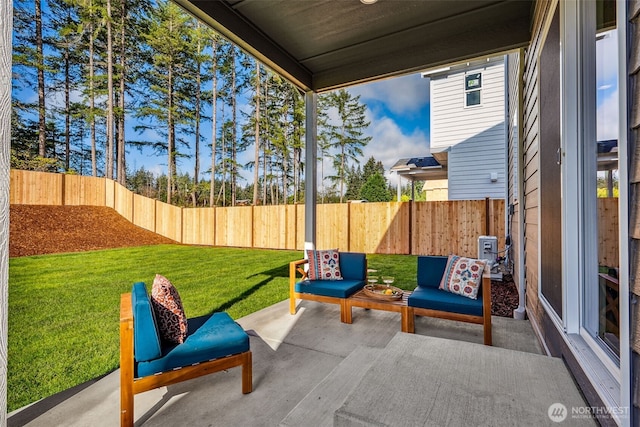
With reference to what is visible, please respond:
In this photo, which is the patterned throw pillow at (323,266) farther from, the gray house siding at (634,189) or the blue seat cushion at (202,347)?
the gray house siding at (634,189)

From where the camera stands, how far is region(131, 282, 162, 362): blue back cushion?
5.82 feet

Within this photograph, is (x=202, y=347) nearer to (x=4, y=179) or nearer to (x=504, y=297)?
(x=4, y=179)

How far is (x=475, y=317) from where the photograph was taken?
109 inches

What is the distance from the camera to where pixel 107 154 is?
25.4 ft

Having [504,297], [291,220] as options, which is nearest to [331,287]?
[504,297]

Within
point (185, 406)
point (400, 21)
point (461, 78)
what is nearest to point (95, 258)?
point (185, 406)

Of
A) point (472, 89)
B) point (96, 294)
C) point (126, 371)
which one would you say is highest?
point (472, 89)

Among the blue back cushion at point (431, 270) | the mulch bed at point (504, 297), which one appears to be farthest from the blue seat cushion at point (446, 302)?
the mulch bed at point (504, 297)

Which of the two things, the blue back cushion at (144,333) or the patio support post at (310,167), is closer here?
the blue back cushion at (144,333)

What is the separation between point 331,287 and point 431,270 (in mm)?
1180

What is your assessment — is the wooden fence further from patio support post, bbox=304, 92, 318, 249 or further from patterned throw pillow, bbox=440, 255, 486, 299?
patterned throw pillow, bbox=440, 255, 486, 299

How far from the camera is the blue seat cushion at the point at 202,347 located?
1815 mm

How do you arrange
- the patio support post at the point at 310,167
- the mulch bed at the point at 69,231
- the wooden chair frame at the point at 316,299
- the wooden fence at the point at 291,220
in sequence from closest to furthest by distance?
the wooden chair frame at the point at 316,299
the patio support post at the point at 310,167
the mulch bed at the point at 69,231
the wooden fence at the point at 291,220

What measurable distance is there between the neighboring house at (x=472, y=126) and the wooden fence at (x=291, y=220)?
54.0 inches
